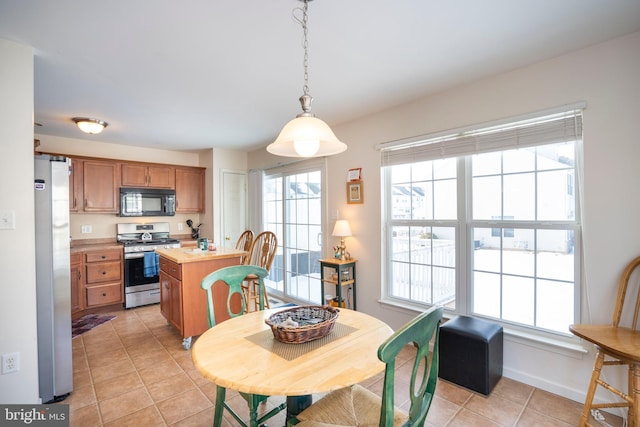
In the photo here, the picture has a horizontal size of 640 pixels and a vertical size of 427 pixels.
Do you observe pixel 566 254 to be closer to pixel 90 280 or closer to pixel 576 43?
pixel 576 43

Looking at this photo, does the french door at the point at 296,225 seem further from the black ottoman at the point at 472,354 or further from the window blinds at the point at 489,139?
the black ottoman at the point at 472,354

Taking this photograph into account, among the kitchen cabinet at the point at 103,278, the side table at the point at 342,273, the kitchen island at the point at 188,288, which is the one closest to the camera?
the kitchen island at the point at 188,288

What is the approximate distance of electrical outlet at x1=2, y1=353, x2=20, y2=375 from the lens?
6.03ft

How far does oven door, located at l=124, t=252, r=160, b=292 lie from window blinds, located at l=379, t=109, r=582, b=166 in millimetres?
3677

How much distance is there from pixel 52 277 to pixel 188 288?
1.06 meters

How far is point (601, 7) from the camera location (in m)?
1.61

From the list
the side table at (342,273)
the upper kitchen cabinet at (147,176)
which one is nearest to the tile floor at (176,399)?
the side table at (342,273)

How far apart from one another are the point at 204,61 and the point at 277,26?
716mm

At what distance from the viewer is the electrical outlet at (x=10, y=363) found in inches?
72.4

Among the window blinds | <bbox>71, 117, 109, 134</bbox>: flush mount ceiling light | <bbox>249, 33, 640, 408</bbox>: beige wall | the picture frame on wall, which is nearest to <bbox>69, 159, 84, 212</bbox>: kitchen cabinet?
<bbox>71, 117, 109, 134</bbox>: flush mount ceiling light

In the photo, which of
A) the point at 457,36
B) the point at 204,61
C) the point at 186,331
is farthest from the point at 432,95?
the point at 186,331

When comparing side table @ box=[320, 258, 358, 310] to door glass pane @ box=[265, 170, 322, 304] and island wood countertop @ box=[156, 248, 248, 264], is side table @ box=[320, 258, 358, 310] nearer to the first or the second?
door glass pane @ box=[265, 170, 322, 304]

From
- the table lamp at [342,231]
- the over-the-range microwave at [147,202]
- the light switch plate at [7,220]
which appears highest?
the over-the-range microwave at [147,202]

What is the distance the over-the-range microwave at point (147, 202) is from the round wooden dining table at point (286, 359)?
383 cm
